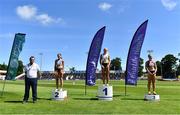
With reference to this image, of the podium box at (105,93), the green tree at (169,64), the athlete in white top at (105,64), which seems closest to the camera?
the podium box at (105,93)

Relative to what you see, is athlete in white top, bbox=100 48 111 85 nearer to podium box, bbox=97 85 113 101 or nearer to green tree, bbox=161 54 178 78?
podium box, bbox=97 85 113 101

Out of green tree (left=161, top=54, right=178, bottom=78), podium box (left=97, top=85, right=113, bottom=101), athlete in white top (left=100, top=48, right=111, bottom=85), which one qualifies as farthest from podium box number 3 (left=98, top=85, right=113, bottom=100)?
green tree (left=161, top=54, right=178, bottom=78)

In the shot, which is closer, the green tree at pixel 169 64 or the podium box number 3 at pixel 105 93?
the podium box number 3 at pixel 105 93

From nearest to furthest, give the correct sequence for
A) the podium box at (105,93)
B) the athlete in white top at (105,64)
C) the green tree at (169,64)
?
the podium box at (105,93)
the athlete in white top at (105,64)
the green tree at (169,64)

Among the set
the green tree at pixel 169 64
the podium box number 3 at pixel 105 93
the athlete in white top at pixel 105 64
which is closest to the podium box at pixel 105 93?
the podium box number 3 at pixel 105 93

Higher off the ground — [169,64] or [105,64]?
[169,64]

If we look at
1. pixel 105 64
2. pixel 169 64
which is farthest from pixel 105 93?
pixel 169 64

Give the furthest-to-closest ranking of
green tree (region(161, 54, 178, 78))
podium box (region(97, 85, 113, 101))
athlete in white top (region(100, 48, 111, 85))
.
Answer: green tree (region(161, 54, 178, 78))
athlete in white top (region(100, 48, 111, 85))
podium box (region(97, 85, 113, 101))

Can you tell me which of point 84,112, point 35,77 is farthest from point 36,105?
point 84,112

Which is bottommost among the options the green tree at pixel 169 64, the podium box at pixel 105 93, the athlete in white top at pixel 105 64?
the podium box at pixel 105 93

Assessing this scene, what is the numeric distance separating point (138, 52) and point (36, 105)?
8.34m

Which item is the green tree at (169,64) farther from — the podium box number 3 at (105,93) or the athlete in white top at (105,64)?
the podium box number 3 at (105,93)

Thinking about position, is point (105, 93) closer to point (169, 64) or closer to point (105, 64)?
point (105, 64)

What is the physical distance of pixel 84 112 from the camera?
13758 millimetres
